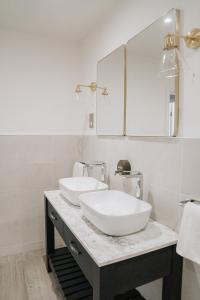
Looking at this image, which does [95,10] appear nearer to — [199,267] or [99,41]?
[99,41]

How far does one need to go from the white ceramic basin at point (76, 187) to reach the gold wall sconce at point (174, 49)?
3.07 ft

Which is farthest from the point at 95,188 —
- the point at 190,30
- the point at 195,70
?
the point at 190,30

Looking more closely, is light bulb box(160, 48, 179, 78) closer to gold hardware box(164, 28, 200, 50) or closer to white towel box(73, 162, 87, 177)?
gold hardware box(164, 28, 200, 50)

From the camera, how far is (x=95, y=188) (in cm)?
168

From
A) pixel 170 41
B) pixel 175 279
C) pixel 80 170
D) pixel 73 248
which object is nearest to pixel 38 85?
pixel 80 170

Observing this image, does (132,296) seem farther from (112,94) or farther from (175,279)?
(112,94)

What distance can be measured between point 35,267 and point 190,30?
2.25 m

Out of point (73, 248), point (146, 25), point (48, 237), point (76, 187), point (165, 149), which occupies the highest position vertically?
point (146, 25)

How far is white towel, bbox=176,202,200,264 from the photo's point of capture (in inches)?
36.7

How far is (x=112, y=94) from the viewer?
1796 millimetres

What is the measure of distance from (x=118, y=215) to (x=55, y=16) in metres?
1.72

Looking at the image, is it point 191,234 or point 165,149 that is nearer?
point 191,234

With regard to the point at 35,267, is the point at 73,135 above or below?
above

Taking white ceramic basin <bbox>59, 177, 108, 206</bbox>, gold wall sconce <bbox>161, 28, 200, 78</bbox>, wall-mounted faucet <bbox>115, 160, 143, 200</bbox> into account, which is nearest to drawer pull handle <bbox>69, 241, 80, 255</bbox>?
white ceramic basin <bbox>59, 177, 108, 206</bbox>
